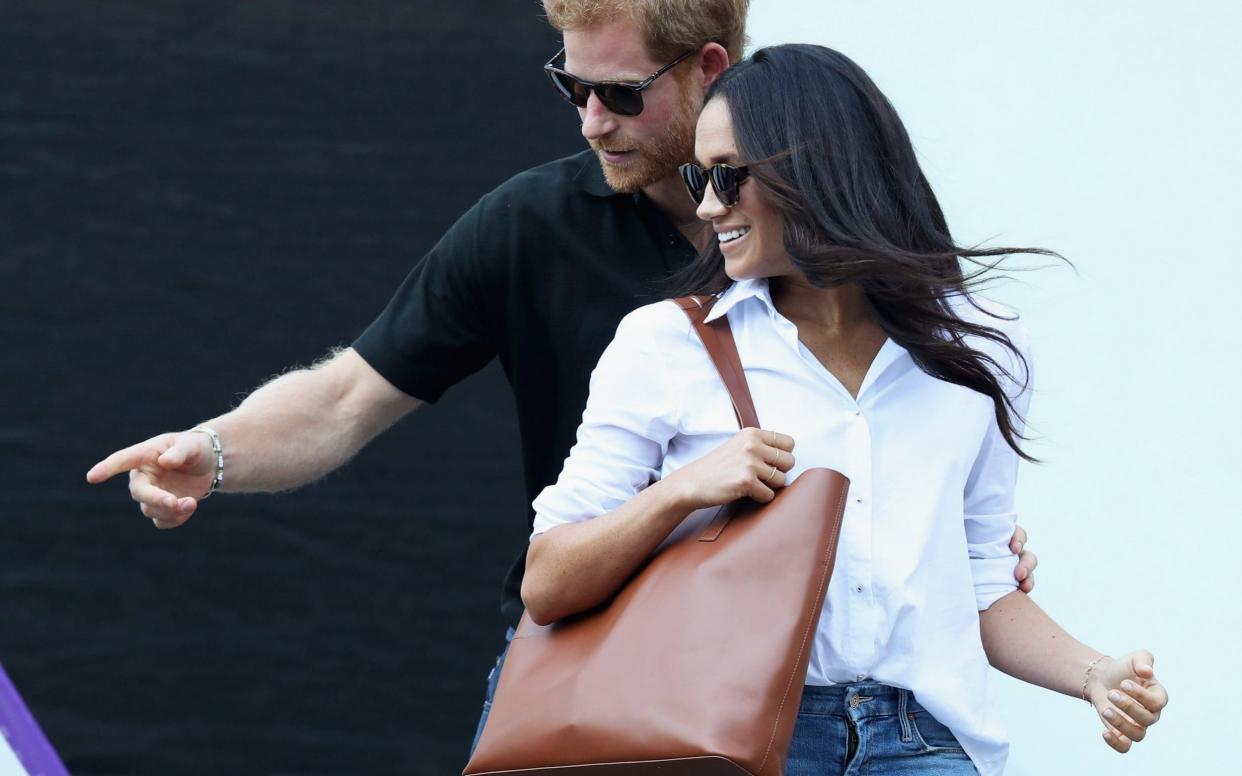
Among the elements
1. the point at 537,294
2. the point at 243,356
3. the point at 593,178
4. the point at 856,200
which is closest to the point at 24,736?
the point at 243,356

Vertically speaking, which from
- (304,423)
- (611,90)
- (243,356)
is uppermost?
(611,90)

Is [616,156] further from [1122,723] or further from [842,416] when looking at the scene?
[1122,723]

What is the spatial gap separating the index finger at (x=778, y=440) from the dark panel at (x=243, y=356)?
64.5 inches

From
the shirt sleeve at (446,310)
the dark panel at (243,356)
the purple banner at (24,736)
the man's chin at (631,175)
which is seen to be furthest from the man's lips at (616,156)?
the purple banner at (24,736)

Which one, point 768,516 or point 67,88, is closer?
point 768,516

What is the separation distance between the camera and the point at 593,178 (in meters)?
1.92

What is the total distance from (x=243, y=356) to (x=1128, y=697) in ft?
6.29

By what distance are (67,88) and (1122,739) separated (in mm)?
2226

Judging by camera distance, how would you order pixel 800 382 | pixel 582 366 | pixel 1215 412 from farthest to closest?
1. pixel 1215 412
2. pixel 582 366
3. pixel 800 382

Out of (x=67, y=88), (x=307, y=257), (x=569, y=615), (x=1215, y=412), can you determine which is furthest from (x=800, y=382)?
(x=67, y=88)

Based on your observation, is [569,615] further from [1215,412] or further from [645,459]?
[1215,412]

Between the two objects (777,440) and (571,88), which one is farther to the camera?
(571,88)

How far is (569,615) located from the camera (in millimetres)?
1353

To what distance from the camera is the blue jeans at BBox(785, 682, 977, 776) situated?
1.33 meters
